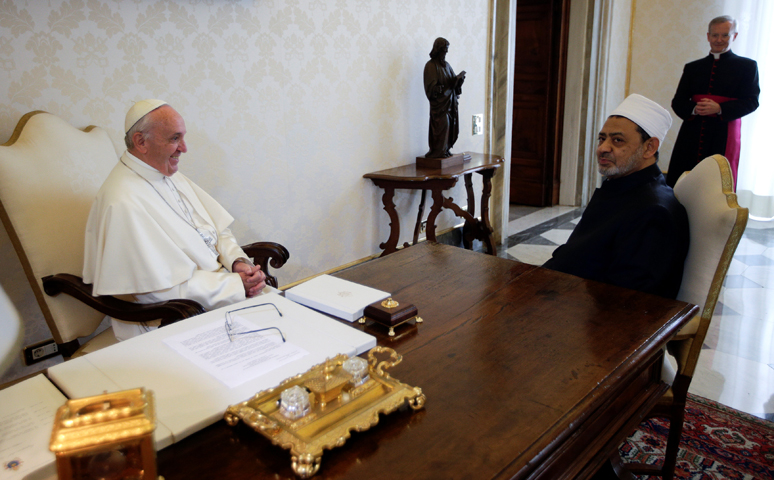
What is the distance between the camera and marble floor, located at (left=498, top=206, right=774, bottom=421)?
245 cm

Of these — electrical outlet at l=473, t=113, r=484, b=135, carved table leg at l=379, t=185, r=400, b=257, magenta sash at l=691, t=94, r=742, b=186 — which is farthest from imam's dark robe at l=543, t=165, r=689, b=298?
magenta sash at l=691, t=94, r=742, b=186

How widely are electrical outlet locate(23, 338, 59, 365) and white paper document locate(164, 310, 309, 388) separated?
1.41 m

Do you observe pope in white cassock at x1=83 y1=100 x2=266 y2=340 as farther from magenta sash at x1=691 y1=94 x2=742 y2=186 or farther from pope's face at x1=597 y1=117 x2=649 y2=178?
magenta sash at x1=691 y1=94 x2=742 y2=186

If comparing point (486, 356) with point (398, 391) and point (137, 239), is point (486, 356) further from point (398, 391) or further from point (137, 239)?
point (137, 239)

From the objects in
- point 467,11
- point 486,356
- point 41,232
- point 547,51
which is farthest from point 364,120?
point 547,51

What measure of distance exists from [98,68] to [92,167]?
48 centimetres

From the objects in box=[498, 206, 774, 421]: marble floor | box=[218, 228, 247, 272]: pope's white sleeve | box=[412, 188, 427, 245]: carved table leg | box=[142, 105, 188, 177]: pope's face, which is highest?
box=[142, 105, 188, 177]: pope's face

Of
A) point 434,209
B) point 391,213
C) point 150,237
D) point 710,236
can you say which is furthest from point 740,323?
point 150,237

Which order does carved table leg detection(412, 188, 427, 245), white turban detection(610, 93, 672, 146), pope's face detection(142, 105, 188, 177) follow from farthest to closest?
1. carved table leg detection(412, 188, 427, 245)
2. white turban detection(610, 93, 672, 146)
3. pope's face detection(142, 105, 188, 177)

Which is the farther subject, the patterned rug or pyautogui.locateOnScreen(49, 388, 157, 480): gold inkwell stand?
the patterned rug

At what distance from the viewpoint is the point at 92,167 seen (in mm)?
2109

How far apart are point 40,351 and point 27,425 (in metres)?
1.62

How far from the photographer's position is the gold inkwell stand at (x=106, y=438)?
2.18ft

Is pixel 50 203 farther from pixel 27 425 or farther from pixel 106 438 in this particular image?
pixel 106 438
